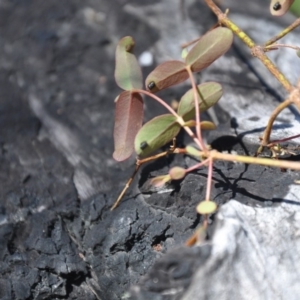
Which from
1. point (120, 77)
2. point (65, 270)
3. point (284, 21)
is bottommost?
point (65, 270)

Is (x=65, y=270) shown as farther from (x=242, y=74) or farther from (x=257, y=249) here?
(x=242, y=74)

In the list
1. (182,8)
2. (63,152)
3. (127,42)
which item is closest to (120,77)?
(127,42)

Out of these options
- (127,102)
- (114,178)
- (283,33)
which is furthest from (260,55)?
(114,178)

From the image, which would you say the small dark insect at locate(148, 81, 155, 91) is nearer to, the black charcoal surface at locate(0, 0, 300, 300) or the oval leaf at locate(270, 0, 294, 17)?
the black charcoal surface at locate(0, 0, 300, 300)

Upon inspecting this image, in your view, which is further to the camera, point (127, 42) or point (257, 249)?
point (127, 42)

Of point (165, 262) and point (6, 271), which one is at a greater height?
point (165, 262)

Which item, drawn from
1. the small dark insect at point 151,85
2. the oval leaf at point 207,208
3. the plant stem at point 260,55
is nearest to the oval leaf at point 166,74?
the small dark insect at point 151,85

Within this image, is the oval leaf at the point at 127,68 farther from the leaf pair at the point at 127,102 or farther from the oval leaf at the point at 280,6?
the oval leaf at the point at 280,6
